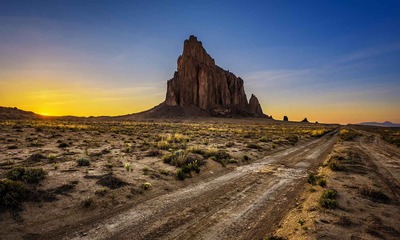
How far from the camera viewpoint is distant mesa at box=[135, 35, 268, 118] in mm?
141125

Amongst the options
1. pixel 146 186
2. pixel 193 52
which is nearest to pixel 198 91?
pixel 193 52

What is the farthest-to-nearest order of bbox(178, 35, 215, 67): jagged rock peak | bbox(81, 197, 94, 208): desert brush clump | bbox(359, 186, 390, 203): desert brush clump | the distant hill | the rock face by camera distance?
bbox(178, 35, 215, 67): jagged rock peak → the rock face → the distant hill → bbox(359, 186, 390, 203): desert brush clump → bbox(81, 197, 94, 208): desert brush clump

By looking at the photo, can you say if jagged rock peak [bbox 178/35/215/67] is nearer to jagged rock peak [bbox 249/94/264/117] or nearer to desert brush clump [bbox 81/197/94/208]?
jagged rock peak [bbox 249/94/264/117]

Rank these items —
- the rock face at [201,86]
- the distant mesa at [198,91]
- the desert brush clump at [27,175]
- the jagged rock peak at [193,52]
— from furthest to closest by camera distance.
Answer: the jagged rock peak at [193,52], the rock face at [201,86], the distant mesa at [198,91], the desert brush clump at [27,175]

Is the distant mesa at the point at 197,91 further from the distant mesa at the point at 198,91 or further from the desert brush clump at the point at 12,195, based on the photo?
the desert brush clump at the point at 12,195

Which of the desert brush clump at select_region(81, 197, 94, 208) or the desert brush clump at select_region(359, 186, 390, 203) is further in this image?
the desert brush clump at select_region(359, 186, 390, 203)

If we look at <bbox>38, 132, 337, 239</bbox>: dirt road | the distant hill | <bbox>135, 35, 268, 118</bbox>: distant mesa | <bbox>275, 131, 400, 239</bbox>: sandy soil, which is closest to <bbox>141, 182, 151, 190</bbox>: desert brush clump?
<bbox>38, 132, 337, 239</bbox>: dirt road

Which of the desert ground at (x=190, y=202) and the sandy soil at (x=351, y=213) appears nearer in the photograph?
the sandy soil at (x=351, y=213)

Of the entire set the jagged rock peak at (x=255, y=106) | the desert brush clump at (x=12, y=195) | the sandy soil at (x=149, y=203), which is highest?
the jagged rock peak at (x=255, y=106)

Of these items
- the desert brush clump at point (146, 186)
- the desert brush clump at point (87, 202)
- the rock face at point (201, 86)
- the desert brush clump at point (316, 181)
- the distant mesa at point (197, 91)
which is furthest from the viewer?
the rock face at point (201, 86)

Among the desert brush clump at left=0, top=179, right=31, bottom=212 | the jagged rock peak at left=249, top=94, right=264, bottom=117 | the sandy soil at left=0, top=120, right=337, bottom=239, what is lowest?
the sandy soil at left=0, top=120, right=337, bottom=239

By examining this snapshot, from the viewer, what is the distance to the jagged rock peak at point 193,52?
158m

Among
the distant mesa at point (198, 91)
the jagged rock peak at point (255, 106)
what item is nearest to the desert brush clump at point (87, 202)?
the distant mesa at point (198, 91)

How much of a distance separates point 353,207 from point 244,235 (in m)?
4.36
